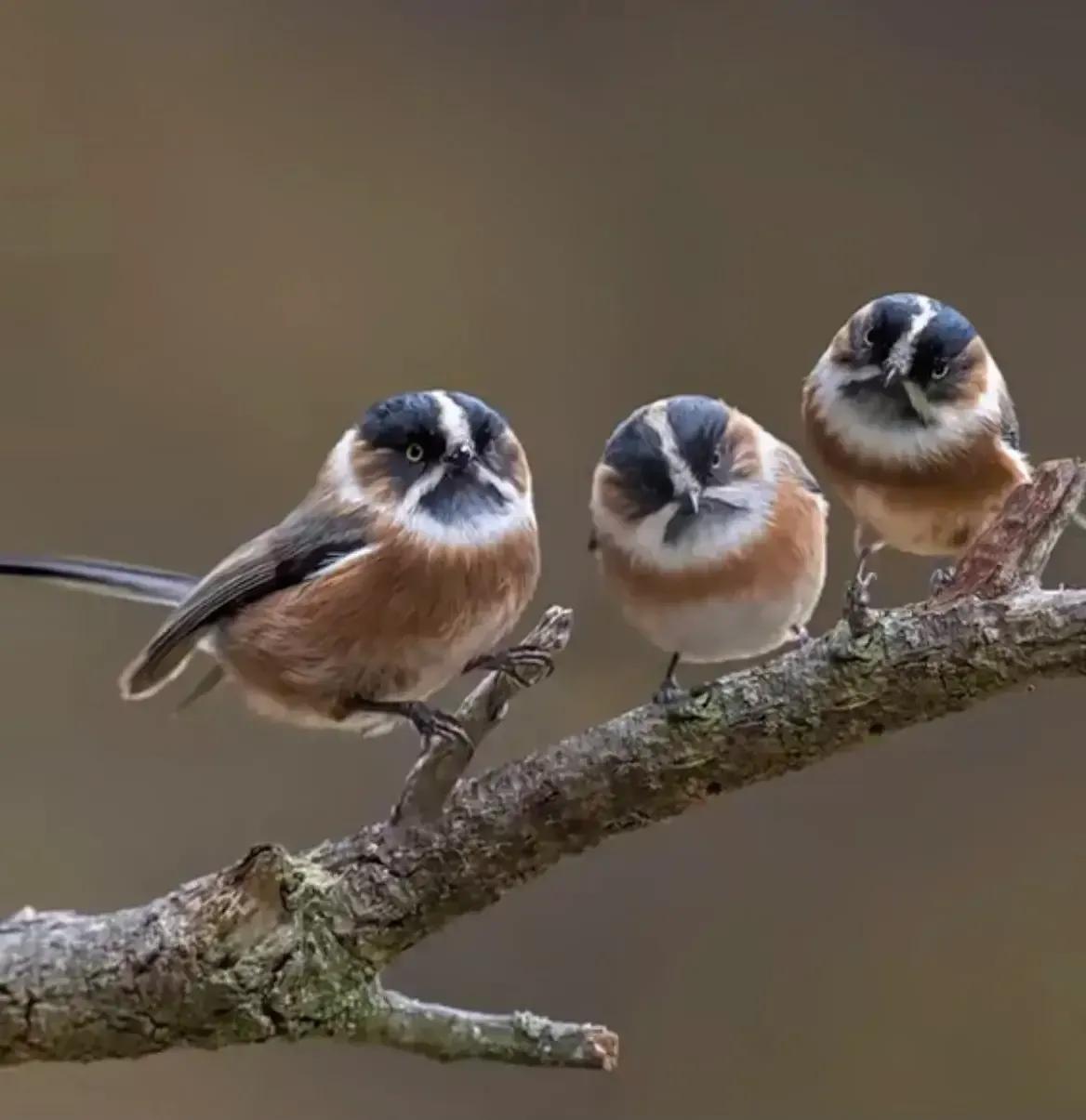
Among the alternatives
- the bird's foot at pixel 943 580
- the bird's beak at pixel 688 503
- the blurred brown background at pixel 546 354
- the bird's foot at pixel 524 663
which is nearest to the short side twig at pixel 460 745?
the bird's foot at pixel 524 663

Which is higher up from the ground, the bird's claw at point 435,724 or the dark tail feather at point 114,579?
the bird's claw at point 435,724

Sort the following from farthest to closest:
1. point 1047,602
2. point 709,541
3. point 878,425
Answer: point 878,425 < point 709,541 < point 1047,602

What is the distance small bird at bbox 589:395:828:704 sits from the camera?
117 cm

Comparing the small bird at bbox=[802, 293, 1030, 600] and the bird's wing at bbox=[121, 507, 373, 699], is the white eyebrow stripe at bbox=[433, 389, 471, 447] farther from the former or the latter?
→ the small bird at bbox=[802, 293, 1030, 600]

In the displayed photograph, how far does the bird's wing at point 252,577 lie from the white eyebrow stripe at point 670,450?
0.25m

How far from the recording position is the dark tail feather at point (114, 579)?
135cm

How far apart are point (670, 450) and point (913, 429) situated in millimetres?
263


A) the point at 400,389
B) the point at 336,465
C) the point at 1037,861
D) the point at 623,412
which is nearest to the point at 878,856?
the point at 1037,861

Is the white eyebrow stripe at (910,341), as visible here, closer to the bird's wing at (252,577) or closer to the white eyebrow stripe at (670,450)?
the white eyebrow stripe at (670,450)

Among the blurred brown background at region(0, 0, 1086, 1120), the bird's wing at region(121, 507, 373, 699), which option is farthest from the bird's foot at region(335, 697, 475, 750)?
the blurred brown background at region(0, 0, 1086, 1120)

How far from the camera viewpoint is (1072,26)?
2.28 m

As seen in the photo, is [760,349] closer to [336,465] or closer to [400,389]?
[400,389]

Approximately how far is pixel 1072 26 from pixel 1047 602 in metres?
1.55

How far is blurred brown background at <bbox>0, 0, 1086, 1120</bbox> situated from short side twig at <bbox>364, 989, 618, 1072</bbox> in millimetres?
1017
